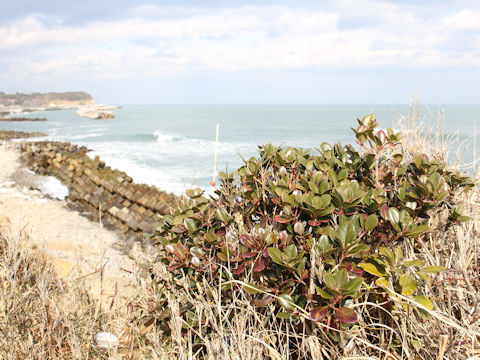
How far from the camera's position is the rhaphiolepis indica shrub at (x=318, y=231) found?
5.06 feet

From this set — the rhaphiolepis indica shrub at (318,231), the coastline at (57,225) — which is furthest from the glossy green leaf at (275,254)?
the coastline at (57,225)

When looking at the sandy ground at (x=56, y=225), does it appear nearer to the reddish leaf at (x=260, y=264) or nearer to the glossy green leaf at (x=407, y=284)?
the reddish leaf at (x=260, y=264)

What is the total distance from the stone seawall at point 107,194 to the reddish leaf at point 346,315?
6002mm

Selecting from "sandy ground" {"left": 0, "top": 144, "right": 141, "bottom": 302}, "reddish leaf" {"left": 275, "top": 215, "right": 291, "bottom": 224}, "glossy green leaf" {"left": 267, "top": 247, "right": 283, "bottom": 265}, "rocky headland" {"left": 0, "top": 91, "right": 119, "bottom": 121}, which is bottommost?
"sandy ground" {"left": 0, "top": 144, "right": 141, "bottom": 302}

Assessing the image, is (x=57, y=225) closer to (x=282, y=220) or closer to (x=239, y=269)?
(x=239, y=269)

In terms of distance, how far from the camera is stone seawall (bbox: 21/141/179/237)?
32.9ft

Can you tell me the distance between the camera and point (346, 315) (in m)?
1.42

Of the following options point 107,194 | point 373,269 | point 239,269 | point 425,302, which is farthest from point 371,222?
point 107,194

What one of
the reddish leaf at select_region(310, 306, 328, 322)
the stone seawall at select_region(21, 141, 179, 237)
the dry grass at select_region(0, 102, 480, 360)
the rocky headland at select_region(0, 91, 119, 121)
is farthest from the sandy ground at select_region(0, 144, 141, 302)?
the rocky headland at select_region(0, 91, 119, 121)

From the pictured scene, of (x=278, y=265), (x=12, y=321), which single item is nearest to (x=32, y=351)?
(x=12, y=321)

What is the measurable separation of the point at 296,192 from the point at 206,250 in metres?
0.61

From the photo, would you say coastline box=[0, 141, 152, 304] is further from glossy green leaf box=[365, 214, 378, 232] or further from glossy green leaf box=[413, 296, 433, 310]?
glossy green leaf box=[413, 296, 433, 310]

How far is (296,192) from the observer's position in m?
1.79

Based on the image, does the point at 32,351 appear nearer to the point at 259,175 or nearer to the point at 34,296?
the point at 34,296
